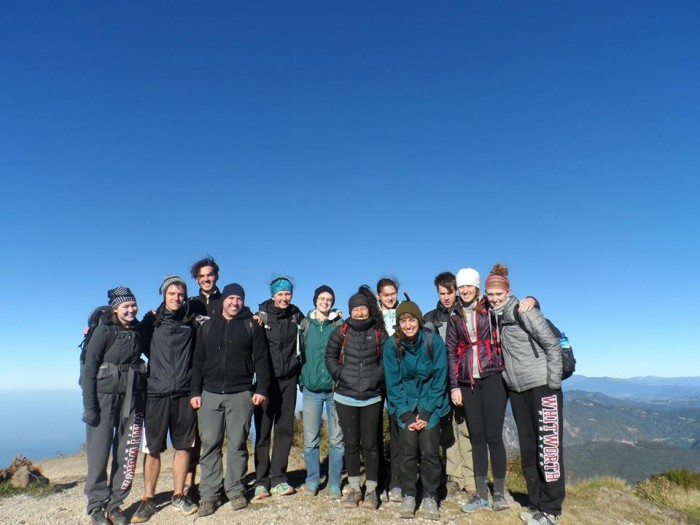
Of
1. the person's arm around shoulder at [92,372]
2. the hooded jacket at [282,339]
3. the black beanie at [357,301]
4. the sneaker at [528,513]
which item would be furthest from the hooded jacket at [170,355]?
the sneaker at [528,513]

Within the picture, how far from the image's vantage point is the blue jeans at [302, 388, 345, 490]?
6.31 meters

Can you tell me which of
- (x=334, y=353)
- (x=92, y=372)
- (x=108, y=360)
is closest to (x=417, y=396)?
(x=334, y=353)

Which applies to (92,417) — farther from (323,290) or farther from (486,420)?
(486,420)

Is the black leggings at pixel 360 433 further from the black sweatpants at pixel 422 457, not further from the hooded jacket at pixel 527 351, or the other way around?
the hooded jacket at pixel 527 351

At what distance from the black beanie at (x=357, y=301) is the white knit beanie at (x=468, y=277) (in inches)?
56.6

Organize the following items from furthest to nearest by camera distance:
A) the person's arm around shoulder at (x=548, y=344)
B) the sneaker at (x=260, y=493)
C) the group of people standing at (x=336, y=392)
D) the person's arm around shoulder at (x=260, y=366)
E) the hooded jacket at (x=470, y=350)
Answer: the sneaker at (x=260, y=493)
the person's arm around shoulder at (x=260, y=366)
the hooded jacket at (x=470, y=350)
the group of people standing at (x=336, y=392)
the person's arm around shoulder at (x=548, y=344)

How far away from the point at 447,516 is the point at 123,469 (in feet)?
14.9

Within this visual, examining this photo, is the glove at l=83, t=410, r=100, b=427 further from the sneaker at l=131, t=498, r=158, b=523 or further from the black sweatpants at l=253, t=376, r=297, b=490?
Answer: the black sweatpants at l=253, t=376, r=297, b=490

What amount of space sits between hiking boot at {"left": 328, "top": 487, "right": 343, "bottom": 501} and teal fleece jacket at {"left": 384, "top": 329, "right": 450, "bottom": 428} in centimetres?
166

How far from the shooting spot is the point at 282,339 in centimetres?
661

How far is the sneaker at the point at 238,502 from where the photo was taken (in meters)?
5.94

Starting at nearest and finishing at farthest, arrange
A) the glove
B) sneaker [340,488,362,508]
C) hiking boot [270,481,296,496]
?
the glove < sneaker [340,488,362,508] < hiking boot [270,481,296,496]

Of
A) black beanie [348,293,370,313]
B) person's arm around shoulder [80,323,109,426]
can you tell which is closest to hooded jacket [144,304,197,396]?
person's arm around shoulder [80,323,109,426]

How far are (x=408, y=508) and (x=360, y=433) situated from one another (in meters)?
1.15
